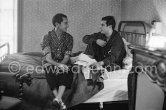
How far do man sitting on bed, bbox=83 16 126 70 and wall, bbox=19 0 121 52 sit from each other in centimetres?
123

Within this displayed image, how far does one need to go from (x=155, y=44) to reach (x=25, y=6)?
2.61 metres

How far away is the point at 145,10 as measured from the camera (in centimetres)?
343

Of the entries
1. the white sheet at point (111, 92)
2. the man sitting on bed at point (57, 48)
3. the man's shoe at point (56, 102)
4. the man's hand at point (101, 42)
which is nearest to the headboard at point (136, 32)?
the man's hand at point (101, 42)

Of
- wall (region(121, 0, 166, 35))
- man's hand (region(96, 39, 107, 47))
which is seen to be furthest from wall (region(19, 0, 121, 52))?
man's hand (region(96, 39, 107, 47))

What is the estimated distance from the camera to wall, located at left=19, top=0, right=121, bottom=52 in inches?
175

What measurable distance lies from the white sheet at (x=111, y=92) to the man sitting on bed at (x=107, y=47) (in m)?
0.20

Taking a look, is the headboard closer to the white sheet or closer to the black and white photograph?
the black and white photograph

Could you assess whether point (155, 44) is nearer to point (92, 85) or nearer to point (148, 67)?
point (92, 85)

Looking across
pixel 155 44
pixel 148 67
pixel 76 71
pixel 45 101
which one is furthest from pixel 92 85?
pixel 148 67

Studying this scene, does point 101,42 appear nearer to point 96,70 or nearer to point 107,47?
point 107,47

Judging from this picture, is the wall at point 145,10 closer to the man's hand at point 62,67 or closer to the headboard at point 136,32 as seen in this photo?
the headboard at point 136,32

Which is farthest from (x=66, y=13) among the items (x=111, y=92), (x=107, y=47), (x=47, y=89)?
(x=111, y=92)

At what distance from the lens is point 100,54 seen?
10.2ft

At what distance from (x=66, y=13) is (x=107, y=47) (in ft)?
5.77
